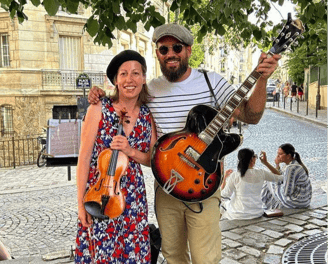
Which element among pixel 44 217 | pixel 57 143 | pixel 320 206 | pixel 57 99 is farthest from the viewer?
pixel 57 99

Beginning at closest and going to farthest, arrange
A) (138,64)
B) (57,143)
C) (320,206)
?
1. (138,64)
2. (320,206)
3. (57,143)

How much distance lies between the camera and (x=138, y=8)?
429cm

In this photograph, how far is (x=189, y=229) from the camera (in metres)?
2.65

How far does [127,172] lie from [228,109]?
2.63 feet

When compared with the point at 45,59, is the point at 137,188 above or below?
below

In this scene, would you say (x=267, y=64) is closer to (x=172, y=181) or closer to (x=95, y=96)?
(x=172, y=181)

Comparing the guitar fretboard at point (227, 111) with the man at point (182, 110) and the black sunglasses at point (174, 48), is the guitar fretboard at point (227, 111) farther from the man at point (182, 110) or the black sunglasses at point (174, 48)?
the black sunglasses at point (174, 48)

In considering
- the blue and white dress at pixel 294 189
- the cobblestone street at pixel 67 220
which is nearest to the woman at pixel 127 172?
the cobblestone street at pixel 67 220

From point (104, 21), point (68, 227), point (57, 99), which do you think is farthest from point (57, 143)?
point (57, 99)

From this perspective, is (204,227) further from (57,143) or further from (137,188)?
(57,143)

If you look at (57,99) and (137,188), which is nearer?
(137,188)

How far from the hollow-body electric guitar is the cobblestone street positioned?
5.52 ft

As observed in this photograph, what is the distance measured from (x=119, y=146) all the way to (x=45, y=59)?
17397mm

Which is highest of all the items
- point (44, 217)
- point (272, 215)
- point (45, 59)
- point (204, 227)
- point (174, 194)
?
point (45, 59)
